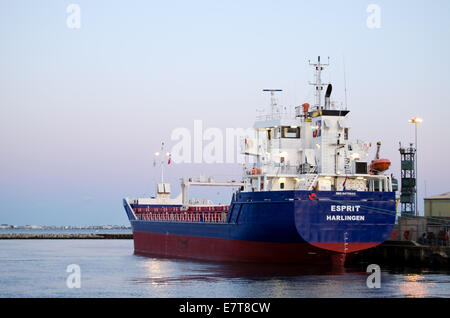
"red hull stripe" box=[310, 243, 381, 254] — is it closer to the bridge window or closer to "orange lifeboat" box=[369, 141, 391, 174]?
"orange lifeboat" box=[369, 141, 391, 174]

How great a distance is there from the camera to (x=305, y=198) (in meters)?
30.2

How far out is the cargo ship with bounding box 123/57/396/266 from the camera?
100ft

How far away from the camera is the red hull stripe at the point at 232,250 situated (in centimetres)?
3123

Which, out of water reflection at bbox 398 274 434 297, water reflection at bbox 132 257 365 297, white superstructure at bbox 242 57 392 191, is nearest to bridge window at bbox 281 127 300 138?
white superstructure at bbox 242 57 392 191

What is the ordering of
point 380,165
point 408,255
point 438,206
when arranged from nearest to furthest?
point 380,165 → point 408,255 → point 438,206

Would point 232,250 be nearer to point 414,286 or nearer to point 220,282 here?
point 220,282

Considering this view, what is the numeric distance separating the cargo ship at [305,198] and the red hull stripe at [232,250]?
1.9 inches

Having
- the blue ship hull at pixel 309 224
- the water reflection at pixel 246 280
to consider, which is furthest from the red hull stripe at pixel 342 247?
the water reflection at pixel 246 280

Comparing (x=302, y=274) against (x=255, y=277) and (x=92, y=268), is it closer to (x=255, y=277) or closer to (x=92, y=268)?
(x=255, y=277)

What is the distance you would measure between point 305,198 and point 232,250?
6.49 metres

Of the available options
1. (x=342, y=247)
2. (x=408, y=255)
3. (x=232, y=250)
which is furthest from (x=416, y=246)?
(x=232, y=250)

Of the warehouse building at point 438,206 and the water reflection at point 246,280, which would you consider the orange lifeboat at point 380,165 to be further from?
the warehouse building at point 438,206

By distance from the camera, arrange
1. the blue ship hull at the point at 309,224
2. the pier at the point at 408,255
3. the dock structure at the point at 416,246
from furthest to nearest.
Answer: the dock structure at the point at 416,246 < the pier at the point at 408,255 < the blue ship hull at the point at 309,224
